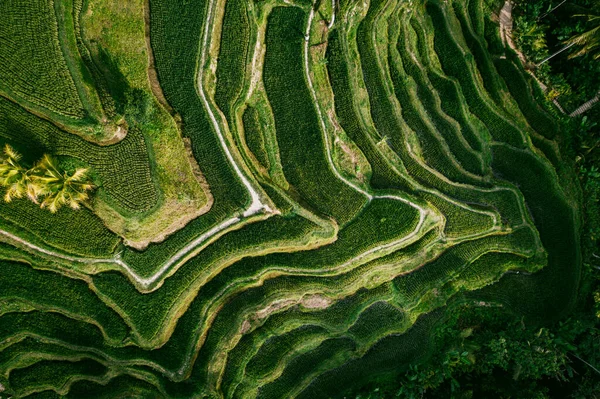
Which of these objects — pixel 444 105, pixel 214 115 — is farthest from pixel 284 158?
pixel 444 105

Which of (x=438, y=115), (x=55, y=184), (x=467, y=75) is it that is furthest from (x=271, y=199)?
(x=467, y=75)

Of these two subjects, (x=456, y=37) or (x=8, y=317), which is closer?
(x=8, y=317)

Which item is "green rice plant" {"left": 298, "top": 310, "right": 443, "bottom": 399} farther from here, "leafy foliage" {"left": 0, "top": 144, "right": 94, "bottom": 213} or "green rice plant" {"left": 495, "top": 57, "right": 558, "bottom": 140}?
"leafy foliage" {"left": 0, "top": 144, "right": 94, "bottom": 213}

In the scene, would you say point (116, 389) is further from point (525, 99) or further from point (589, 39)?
point (589, 39)

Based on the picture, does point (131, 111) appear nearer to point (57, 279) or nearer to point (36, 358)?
point (57, 279)

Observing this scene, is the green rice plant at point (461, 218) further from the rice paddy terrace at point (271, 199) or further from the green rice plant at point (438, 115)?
the green rice plant at point (438, 115)

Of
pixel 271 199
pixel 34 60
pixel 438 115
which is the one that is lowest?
pixel 271 199

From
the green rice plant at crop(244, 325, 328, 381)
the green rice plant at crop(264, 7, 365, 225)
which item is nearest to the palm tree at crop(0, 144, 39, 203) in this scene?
the green rice plant at crop(264, 7, 365, 225)
